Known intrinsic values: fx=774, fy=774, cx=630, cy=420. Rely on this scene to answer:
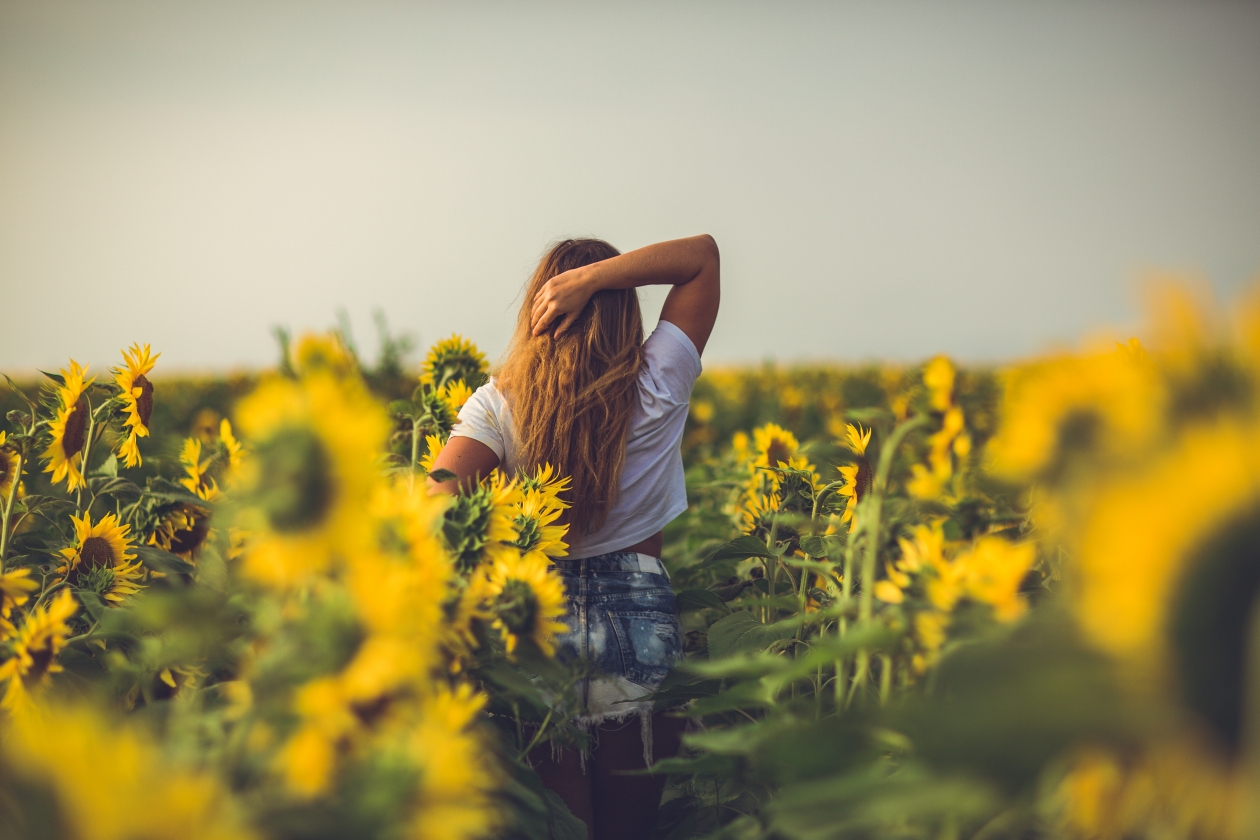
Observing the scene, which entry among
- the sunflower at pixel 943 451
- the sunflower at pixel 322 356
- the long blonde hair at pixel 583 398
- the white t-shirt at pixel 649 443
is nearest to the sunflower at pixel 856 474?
the sunflower at pixel 943 451

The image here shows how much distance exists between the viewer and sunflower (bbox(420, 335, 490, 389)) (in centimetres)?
221

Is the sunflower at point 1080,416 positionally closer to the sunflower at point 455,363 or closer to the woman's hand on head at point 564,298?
the woman's hand on head at point 564,298

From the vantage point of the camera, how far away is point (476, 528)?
108 centimetres

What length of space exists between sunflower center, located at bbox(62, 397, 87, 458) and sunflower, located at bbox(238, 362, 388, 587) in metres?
1.24

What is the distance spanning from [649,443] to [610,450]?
147 millimetres

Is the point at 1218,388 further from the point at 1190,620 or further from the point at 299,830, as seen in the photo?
the point at 299,830

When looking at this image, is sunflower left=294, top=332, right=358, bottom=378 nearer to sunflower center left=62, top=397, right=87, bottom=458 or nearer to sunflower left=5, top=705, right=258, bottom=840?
sunflower left=5, top=705, right=258, bottom=840

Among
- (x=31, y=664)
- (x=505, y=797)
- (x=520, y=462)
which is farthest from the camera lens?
(x=520, y=462)

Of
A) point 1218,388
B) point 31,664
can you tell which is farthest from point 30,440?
point 1218,388

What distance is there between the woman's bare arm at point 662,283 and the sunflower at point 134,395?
3.02ft

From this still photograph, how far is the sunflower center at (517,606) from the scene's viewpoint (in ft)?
3.35

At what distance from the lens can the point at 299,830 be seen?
1.99 ft

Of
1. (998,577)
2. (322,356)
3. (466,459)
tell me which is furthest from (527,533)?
(998,577)

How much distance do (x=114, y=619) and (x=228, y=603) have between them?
1.10 feet
